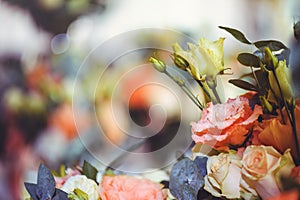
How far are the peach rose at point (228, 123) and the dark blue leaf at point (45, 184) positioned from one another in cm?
24

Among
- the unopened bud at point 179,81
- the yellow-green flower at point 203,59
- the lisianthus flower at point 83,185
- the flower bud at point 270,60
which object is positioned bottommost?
the lisianthus flower at point 83,185

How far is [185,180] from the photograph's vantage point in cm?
64

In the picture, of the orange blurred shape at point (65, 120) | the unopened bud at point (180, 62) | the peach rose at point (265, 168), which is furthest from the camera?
the orange blurred shape at point (65, 120)

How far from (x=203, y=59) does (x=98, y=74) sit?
0.62 feet

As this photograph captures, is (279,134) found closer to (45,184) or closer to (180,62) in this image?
(180,62)

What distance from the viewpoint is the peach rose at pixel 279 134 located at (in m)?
0.58

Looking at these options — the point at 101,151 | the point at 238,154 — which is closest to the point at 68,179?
the point at 101,151

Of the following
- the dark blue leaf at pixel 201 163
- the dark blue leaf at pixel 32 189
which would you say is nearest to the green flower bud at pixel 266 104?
the dark blue leaf at pixel 201 163

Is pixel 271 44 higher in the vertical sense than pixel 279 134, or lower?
higher

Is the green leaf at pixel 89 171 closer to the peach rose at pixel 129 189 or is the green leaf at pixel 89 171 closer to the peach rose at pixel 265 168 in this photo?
the peach rose at pixel 129 189

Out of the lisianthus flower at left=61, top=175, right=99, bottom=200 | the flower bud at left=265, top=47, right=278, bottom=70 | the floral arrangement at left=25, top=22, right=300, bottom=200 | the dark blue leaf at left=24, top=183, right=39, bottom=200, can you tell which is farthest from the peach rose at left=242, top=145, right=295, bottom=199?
the dark blue leaf at left=24, top=183, right=39, bottom=200

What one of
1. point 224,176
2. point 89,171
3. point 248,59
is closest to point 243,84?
point 248,59

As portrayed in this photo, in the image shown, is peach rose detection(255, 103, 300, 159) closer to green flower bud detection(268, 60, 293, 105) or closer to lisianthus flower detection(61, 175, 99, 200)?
green flower bud detection(268, 60, 293, 105)

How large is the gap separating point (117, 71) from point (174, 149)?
0.51 ft
